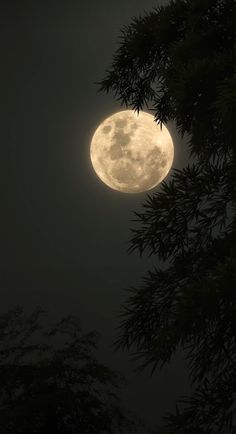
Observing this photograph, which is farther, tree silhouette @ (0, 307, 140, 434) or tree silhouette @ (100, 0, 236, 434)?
tree silhouette @ (0, 307, 140, 434)

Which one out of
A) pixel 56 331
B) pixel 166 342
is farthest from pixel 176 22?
pixel 56 331

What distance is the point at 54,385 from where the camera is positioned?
9.95 meters

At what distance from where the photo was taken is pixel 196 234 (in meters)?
4.12

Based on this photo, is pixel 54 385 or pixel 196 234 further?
pixel 54 385

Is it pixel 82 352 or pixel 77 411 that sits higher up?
pixel 82 352

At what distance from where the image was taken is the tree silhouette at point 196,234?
3.08 meters

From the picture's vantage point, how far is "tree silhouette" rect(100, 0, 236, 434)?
10.1 ft

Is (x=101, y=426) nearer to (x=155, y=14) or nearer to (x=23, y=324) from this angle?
(x=23, y=324)

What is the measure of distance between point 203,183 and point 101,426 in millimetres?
7821

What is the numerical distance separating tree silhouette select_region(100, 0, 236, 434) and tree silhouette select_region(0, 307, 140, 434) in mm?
5829

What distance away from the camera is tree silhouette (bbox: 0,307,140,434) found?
357 inches

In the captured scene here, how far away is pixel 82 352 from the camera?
37.4 ft

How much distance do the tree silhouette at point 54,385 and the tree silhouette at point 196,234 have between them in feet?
19.1

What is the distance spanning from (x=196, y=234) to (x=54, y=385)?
275 inches
